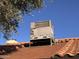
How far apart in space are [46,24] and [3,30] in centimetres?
266

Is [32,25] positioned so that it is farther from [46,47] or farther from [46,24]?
[46,47]

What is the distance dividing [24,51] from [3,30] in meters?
1.39

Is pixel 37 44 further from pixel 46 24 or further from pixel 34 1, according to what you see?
→ pixel 34 1

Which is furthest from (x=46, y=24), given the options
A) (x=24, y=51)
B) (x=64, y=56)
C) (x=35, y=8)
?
(x=64, y=56)

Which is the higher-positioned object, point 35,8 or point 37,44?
Answer: point 35,8

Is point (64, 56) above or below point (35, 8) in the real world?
below

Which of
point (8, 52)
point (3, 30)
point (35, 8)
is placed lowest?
point (8, 52)

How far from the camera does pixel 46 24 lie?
15.9 m

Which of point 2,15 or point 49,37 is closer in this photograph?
point 2,15

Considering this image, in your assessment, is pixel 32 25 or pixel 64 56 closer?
pixel 64 56

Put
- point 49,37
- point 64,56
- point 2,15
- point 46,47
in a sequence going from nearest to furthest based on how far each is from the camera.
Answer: point 64,56 < point 2,15 < point 46,47 < point 49,37

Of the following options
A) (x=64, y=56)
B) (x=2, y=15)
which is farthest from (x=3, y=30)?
(x=64, y=56)

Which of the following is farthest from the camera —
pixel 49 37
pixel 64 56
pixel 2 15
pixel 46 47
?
pixel 49 37

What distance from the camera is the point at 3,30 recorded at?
14188 mm
